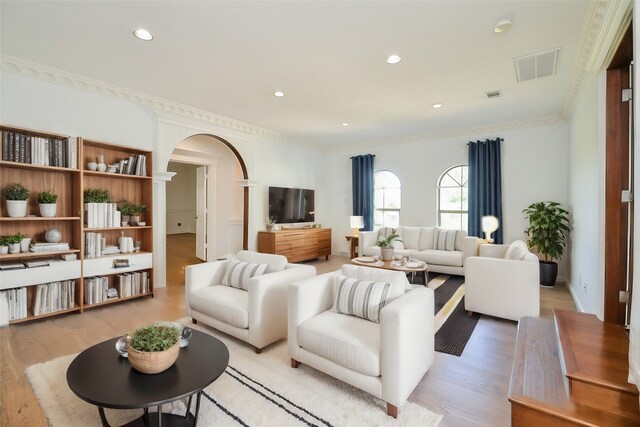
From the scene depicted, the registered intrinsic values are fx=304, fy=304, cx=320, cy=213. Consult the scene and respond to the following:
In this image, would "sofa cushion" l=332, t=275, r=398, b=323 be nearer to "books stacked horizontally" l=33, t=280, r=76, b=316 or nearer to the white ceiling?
the white ceiling

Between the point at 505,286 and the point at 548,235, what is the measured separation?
2.17 m

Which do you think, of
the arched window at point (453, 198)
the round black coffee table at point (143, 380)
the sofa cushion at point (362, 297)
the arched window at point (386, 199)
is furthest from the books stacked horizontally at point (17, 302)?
the arched window at point (453, 198)

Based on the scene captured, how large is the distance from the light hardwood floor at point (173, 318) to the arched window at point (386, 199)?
11.1 ft

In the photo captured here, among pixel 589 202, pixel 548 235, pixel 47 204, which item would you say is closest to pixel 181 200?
pixel 47 204

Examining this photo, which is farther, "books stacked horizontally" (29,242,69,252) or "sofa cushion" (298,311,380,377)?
"books stacked horizontally" (29,242,69,252)

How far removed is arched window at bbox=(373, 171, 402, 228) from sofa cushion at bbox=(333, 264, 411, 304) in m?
4.68

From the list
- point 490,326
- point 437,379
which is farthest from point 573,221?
point 437,379

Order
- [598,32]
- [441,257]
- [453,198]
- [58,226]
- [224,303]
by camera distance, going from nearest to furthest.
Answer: [598,32], [224,303], [58,226], [441,257], [453,198]

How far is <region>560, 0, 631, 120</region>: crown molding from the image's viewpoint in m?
2.06

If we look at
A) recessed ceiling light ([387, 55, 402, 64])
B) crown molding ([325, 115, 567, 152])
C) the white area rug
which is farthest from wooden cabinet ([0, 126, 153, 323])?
crown molding ([325, 115, 567, 152])

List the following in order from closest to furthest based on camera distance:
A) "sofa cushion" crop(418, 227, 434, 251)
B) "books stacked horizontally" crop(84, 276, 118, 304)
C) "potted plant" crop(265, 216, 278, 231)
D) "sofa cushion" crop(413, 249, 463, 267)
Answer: "books stacked horizontally" crop(84, 276, 118, 304)
"sofa cushion" crop(413, 249, 463, 267)
"sofa cushion" crop(418, 227, 434, 251)
"potted plant" crop(265, 216, 278, 231)

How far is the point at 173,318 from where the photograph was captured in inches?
134

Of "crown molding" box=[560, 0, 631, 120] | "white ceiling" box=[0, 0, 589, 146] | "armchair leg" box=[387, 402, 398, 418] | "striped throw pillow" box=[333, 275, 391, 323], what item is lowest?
"armchair leg" box=[387, 402, 398, 418]

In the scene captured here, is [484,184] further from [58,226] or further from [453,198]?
[58,226]
